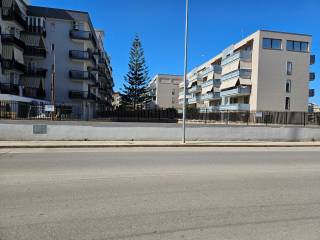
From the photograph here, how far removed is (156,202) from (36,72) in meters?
46.8

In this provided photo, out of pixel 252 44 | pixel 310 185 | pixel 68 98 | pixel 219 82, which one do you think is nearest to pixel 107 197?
pixel 310 185

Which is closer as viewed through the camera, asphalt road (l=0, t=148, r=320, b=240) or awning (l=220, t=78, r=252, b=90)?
asphalt road (l=0, t=148, r=320, b=240)

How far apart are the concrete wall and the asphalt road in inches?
320

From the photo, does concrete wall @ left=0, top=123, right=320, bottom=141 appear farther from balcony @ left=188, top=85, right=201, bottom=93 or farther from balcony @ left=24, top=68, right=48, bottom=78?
balcony @ left=188, top=85, right=201, bottom=93

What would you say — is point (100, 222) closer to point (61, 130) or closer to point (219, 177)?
point (219, 177)

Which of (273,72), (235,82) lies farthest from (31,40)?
(273,72)

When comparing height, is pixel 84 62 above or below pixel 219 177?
above

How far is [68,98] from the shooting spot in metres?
52.4

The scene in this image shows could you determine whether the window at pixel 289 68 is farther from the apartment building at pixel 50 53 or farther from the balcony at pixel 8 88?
the balcony at pixel 8 88

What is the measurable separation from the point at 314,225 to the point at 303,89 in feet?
196

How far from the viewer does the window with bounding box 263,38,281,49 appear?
57.1 metres

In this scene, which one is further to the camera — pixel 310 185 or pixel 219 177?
pixel 219 177

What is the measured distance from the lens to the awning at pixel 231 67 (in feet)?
202

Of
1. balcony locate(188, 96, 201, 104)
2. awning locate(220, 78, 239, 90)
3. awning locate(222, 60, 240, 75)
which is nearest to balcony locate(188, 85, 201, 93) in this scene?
balcony locate(188, 96, 201, 104)
